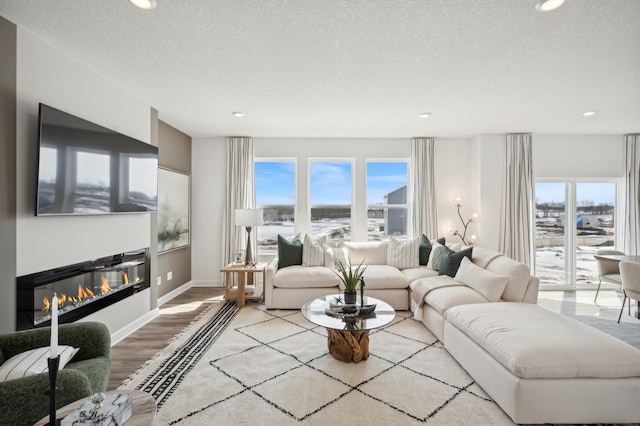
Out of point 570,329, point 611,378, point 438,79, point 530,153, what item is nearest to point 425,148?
point 530,153

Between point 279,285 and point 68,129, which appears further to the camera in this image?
point 279,285

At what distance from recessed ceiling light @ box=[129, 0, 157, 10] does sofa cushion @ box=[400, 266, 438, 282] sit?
12.4 ft

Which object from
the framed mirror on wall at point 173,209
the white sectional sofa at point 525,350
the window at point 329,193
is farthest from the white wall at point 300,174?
the white sectional sofa at point 525,350

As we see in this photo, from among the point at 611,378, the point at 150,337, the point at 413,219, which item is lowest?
the point at 150,337

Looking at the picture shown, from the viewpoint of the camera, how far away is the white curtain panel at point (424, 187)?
529cm

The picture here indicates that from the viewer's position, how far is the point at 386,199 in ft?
18.0

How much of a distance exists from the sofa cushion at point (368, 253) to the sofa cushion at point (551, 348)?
2317 mm

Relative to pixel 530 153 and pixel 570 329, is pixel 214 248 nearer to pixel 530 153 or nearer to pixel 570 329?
pixel 570 329

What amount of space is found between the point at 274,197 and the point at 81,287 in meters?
3.20

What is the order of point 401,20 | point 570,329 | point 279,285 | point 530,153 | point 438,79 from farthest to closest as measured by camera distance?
point 530,153 < point 279,285 < point 438,79 < point 570,329 < point 401,20

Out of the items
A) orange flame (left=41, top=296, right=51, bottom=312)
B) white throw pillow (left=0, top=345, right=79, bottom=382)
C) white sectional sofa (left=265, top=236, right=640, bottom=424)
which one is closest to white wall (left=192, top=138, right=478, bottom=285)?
white sectional sofa (left=265, top=236, right=640, bottom=424)

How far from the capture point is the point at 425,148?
5324 millimetres

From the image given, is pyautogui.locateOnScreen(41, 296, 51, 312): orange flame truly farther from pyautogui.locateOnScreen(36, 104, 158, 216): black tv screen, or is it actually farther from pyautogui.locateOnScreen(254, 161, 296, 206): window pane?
pyautogui.locateOnScreen(254, 161, 296, 206): window pane

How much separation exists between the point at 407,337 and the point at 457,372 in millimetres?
728
